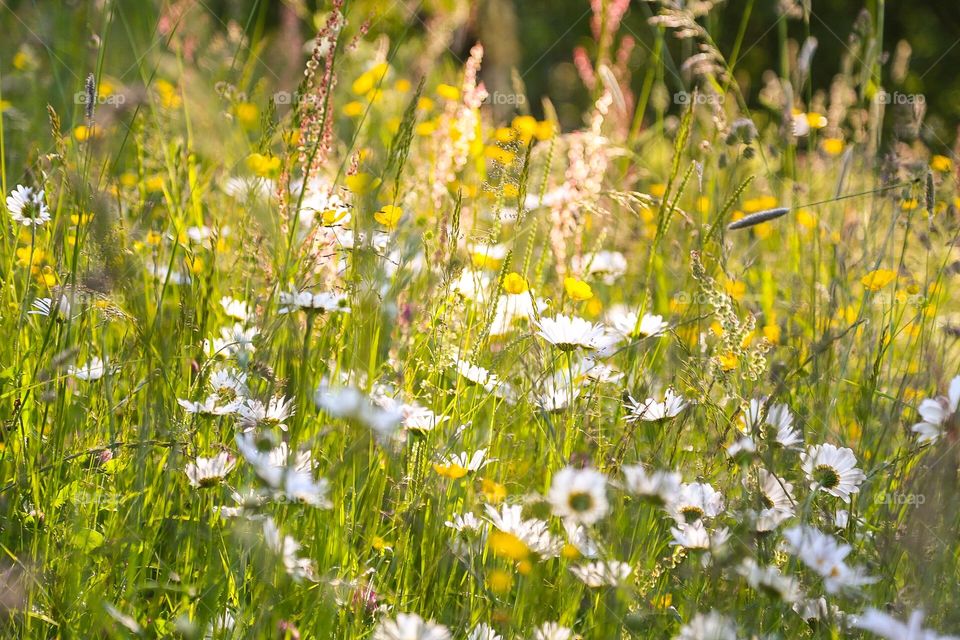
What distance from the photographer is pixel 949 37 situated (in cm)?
877

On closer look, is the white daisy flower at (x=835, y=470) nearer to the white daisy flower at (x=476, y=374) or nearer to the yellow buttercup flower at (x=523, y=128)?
the white daisy flower at (x=476, y=374)

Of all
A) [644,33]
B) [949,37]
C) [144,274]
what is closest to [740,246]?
[144,274]

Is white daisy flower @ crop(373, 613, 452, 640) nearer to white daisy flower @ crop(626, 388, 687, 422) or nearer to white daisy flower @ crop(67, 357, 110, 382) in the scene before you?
white daisy flower @ crop(626, 388, 687, 422)

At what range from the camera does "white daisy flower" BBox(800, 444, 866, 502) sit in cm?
121

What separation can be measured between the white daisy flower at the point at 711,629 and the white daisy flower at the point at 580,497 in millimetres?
136

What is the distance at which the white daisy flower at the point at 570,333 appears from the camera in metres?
1.31

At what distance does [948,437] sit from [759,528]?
0.73ft

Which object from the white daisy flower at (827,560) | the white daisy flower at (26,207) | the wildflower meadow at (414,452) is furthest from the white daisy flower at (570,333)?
the white daisy flower at (26,207)

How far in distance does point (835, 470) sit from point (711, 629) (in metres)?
0.40

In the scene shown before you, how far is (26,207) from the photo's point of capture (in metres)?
1.48

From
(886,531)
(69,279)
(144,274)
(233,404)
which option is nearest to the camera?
(886,531)

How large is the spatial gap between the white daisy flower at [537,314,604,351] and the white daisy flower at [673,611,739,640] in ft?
1.49

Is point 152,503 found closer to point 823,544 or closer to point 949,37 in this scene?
point 823,544

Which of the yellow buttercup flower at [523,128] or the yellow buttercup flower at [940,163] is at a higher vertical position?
the yellow buttercup flower at [940,163]
